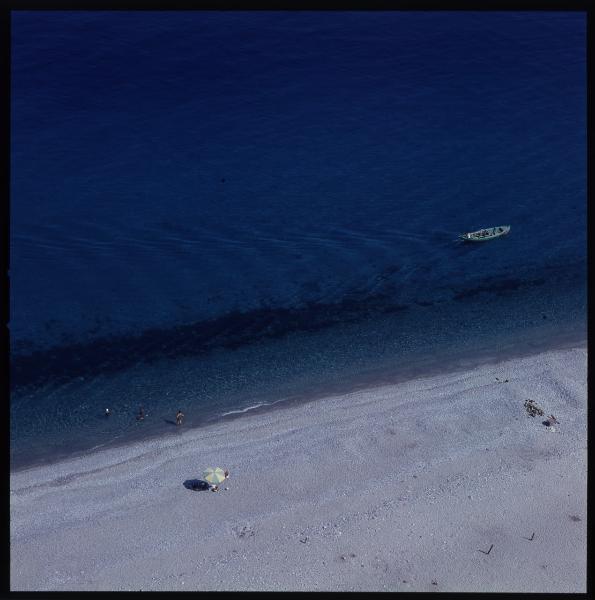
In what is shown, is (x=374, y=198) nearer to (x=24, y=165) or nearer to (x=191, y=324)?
(x=191, y=324)

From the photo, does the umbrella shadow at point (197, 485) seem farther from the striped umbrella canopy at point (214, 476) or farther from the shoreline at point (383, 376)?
the shoreline at point (383, 376)

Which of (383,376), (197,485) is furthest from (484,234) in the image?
(197,485)

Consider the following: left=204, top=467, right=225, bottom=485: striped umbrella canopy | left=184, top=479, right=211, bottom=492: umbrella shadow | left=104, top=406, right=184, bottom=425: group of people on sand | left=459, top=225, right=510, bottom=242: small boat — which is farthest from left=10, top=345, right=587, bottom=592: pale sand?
left=459, top=225, right=510, bottom=242: small boat

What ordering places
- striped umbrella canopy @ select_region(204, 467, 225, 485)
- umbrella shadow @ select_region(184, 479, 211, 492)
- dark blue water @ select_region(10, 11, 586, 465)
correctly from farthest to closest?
1. dark blue water @ select_region(10, 11, 586, 465)
2. umbrella shadow @ select_region(184, 479, 211, 492)
3. striped umbrella canopy @ select_region(204, 467, 225, 485)

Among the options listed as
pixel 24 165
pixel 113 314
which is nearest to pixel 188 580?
pixel 113 314

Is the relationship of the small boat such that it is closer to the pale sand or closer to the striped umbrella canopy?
the pale sand
